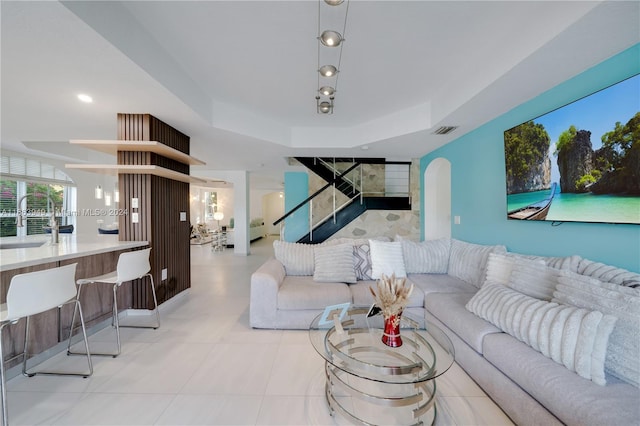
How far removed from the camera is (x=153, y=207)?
3.30 metres

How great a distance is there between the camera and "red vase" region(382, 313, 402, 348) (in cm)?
173

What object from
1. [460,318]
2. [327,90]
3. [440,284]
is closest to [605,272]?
[460,318]

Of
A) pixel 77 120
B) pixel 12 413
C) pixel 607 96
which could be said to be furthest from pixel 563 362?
pixel 77 120

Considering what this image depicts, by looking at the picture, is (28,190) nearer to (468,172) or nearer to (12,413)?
(12,413)

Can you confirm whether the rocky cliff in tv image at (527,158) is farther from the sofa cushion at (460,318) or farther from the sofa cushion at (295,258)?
the sofa cushion at (295,258)

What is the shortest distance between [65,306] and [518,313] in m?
3.94

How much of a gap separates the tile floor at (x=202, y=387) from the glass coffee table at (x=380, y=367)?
0.15m

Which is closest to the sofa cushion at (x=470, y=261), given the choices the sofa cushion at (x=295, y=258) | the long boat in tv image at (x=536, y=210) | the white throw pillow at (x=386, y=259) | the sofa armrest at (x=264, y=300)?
the long boat in tv image at (x=536, y=210)

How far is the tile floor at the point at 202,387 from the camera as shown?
5.35 ft

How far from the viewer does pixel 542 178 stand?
2406 mm

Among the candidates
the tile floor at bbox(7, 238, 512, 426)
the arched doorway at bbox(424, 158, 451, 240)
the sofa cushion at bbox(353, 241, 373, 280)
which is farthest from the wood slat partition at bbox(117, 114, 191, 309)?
the arched doorway at bbox(424, 158, 451, 240)

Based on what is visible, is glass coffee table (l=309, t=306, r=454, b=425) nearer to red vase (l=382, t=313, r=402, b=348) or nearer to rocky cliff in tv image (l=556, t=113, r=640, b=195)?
red vase (l=382, t=313, r=402, b=348)

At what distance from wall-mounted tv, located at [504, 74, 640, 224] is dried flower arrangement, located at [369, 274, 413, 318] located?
1659mm

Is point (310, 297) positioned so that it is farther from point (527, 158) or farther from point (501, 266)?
point (527, 158)
